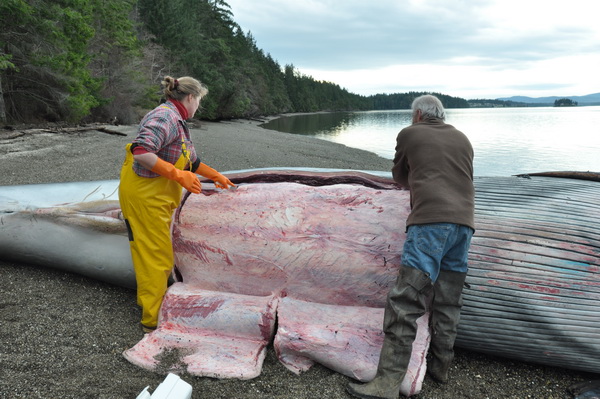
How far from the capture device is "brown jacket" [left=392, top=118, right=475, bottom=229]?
291 cm

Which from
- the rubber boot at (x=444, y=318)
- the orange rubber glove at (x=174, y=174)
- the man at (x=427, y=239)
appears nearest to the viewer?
the man at (x=427, y=239)

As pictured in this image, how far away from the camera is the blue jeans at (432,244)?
9.54 ft

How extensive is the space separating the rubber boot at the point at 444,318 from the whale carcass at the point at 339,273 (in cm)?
12

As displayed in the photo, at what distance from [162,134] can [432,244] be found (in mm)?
2152

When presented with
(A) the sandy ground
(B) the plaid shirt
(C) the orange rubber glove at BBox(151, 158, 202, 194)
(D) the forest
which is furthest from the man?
(D) the forest

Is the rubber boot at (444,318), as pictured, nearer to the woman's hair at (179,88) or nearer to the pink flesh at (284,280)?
the pink flesh at (284,280)

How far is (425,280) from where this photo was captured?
2.92 m

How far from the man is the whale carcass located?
0.22m

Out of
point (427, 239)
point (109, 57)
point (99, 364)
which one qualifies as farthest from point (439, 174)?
point (109, 57)

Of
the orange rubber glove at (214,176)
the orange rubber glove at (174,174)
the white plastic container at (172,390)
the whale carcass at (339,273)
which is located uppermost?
the orange rubber glove at (174,174)

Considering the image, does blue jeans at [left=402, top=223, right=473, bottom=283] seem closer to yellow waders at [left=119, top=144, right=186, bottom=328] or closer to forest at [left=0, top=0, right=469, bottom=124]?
yellow waders at [left=119, top=144, right=186, bottom=328]

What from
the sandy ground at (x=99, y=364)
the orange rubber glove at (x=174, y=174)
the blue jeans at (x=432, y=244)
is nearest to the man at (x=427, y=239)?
the blue jeans at (x=432, y=244)

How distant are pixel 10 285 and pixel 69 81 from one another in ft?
55.6

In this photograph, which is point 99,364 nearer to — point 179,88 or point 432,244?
point 179,88
